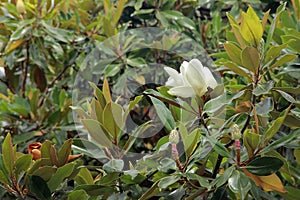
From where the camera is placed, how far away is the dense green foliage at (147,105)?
1055 mm

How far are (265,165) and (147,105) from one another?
832 millimetres

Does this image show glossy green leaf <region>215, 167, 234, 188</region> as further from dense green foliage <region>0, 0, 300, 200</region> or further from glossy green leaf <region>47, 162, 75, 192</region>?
glossy green leaf <region>47, 162, 75, 192</region>

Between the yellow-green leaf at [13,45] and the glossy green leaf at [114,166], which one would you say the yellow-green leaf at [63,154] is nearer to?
the glossy green leaf at [114,166]

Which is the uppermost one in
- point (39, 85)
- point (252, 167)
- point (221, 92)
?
point (221, 92)

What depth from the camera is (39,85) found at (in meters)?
2.21

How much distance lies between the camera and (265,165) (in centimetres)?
100

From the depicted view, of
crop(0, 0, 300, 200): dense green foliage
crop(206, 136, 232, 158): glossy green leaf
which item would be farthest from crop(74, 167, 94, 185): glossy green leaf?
crop(206, 136, 232, 158): glossy green leaf

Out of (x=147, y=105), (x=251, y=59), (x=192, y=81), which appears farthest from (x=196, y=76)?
(x=147, y=105)

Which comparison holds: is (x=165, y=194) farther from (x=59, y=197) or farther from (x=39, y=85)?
(x=39, y=85)

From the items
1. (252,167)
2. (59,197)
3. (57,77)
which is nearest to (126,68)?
(57,77)

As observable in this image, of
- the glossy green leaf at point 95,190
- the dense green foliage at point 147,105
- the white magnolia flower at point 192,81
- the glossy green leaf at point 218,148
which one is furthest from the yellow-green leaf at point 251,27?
the glossy green leaf at point 95,190

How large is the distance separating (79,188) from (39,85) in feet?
3.90

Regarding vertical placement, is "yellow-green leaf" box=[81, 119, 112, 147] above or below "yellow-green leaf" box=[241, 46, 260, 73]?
below

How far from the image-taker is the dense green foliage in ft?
3.46
